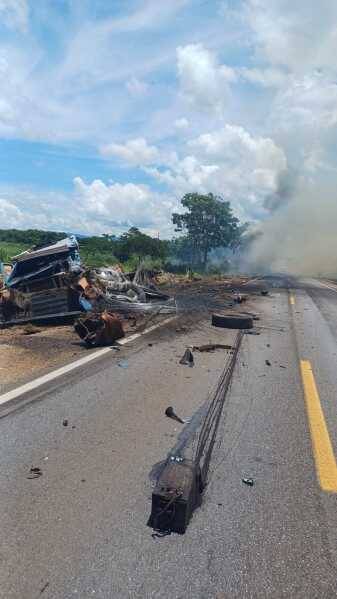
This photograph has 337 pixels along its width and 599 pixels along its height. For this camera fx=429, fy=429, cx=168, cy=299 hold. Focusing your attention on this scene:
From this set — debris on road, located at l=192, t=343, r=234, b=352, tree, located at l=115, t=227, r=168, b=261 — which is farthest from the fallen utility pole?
tree, located at l=115, t=227, r=168, b=261

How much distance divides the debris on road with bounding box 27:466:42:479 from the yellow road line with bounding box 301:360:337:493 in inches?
78.8

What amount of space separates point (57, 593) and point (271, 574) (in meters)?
1.06

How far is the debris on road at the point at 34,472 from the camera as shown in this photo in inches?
119

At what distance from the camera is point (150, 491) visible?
2.85 meters

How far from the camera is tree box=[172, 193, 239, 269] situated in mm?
57844

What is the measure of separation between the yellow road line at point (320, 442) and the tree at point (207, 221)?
52196 mm

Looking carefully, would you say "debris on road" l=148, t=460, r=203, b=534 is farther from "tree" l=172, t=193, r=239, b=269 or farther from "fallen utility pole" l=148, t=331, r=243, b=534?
"tree" l=172, t=193, r=239, b=269

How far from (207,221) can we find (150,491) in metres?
57.2

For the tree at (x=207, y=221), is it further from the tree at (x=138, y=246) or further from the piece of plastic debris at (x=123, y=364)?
the piece of plastic debris at (x=123, y=364)

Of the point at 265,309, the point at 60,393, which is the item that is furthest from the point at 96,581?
the point at 265,309

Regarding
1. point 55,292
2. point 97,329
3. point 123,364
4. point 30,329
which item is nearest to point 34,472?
point 123,364

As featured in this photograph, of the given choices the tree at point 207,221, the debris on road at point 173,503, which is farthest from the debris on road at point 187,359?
the tree at point 207,221

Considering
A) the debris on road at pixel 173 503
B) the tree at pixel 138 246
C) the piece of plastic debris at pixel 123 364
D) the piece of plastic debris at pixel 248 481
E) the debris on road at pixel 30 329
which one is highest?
the tree at pixel 138 246

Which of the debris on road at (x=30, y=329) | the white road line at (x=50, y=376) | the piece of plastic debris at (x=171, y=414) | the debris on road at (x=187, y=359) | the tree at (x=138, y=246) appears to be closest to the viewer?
the piece of plastic debris at (x=171, y=414)
